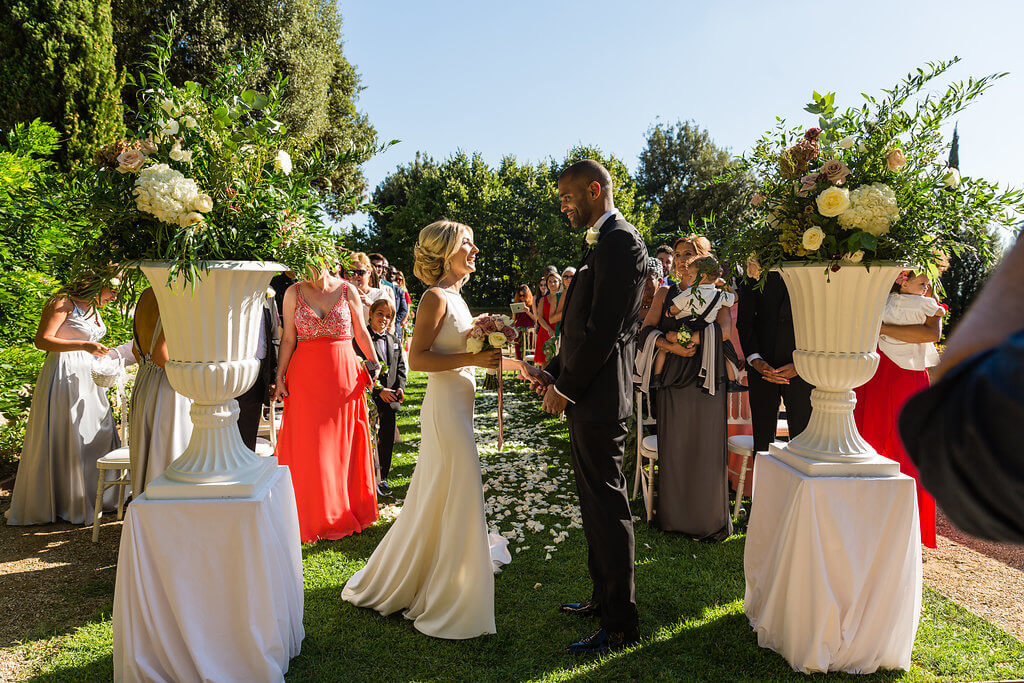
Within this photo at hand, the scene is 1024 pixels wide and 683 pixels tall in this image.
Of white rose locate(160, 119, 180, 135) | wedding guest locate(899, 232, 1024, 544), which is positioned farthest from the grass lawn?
wedding guest locate(899, 232, 1024, 544)

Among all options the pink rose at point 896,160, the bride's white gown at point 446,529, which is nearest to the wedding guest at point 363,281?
the bride's white gown at point 446,529

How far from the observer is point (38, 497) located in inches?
213

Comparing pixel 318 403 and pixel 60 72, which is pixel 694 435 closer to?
pixel 318 403

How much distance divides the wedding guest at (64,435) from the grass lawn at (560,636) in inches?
70.7

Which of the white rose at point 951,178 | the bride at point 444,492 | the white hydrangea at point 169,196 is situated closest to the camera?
the white hydrangea at point 169,196

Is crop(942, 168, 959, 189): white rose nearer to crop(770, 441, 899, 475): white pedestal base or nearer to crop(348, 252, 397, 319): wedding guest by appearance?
crop(770, 441, 899, 475): white pedestal base

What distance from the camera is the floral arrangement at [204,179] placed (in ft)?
9.03

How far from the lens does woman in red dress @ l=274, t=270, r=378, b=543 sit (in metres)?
5.11

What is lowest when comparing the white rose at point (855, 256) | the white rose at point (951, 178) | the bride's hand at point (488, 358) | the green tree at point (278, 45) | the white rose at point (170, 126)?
the bride's hand at point (488, 358)

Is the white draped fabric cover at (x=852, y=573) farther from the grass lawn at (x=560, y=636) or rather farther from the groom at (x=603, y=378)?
the groom at (x=603, y=378)

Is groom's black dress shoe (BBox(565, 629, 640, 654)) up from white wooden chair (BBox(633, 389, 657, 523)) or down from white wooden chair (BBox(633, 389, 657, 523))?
down

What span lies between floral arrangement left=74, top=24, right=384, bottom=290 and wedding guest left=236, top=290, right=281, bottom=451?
256cm

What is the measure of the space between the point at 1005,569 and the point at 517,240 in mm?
32587

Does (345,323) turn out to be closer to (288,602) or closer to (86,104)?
(288,602)
